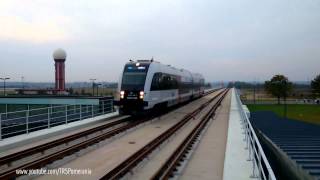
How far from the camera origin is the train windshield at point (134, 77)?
23078 mm

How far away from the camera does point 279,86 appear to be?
86.2m

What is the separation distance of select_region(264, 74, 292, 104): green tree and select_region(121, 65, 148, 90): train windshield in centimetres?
6446

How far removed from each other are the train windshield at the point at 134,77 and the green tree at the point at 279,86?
64458mm

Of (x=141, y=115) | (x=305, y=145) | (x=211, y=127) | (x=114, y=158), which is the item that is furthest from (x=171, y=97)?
(x=114, y=158)

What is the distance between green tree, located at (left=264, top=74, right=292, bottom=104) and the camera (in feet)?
281

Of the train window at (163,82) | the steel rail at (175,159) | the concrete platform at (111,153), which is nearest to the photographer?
the steel rail at (175,159)

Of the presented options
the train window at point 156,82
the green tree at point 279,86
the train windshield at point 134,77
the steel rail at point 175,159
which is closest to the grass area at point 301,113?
the green tree at point 279,86

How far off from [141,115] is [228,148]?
12.7 metres

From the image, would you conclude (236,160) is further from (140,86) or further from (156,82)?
(156,82)

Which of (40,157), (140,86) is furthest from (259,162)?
(140,86)

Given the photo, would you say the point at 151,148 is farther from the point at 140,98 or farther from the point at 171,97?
the point at 171,97

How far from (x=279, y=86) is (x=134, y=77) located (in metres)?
68.1

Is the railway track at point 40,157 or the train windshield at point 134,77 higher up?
the train windshield at point 134,77

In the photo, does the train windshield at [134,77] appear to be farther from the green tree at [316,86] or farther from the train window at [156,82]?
the green tree at [316,86]
